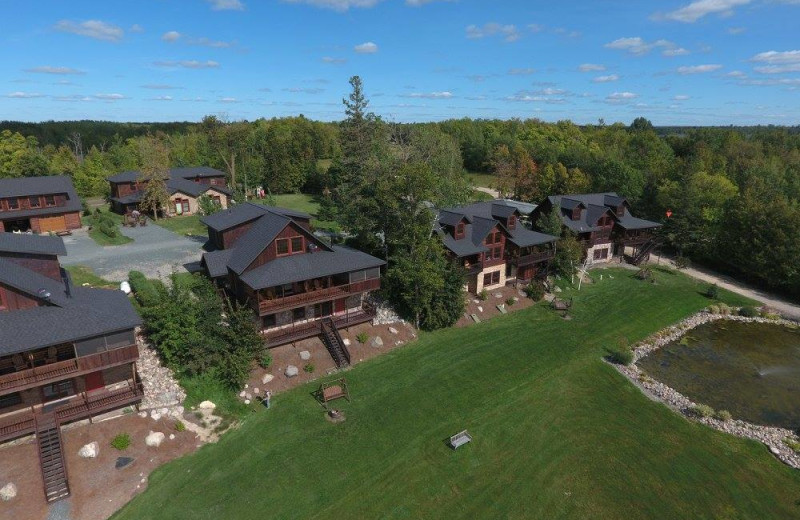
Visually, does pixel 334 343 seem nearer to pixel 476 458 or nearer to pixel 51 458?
pixel 476 458

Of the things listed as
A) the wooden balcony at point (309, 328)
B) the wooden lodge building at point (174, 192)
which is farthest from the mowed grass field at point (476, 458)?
the wooden lodge building at point (174, 192)

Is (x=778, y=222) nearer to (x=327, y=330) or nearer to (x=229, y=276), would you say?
(x=327, y=330)

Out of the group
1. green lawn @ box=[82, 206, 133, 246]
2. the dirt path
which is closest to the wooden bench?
the dirt path

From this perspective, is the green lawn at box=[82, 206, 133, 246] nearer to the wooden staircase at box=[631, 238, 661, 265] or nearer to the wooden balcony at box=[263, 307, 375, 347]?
the wooden balcony at box=[263, 307, 375, 347]

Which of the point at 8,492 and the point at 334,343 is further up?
the point at 334,343

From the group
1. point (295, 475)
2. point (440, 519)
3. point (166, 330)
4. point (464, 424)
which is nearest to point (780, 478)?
point (464, 424)

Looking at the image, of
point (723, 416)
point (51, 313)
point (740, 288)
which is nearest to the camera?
point (51, 313)

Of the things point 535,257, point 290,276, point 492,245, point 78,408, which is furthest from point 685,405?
point 78,408

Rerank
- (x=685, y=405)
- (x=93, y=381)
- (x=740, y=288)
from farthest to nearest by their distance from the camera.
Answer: (x=740, y=288) → (x=685, y=405) → (x=93, y=381)
